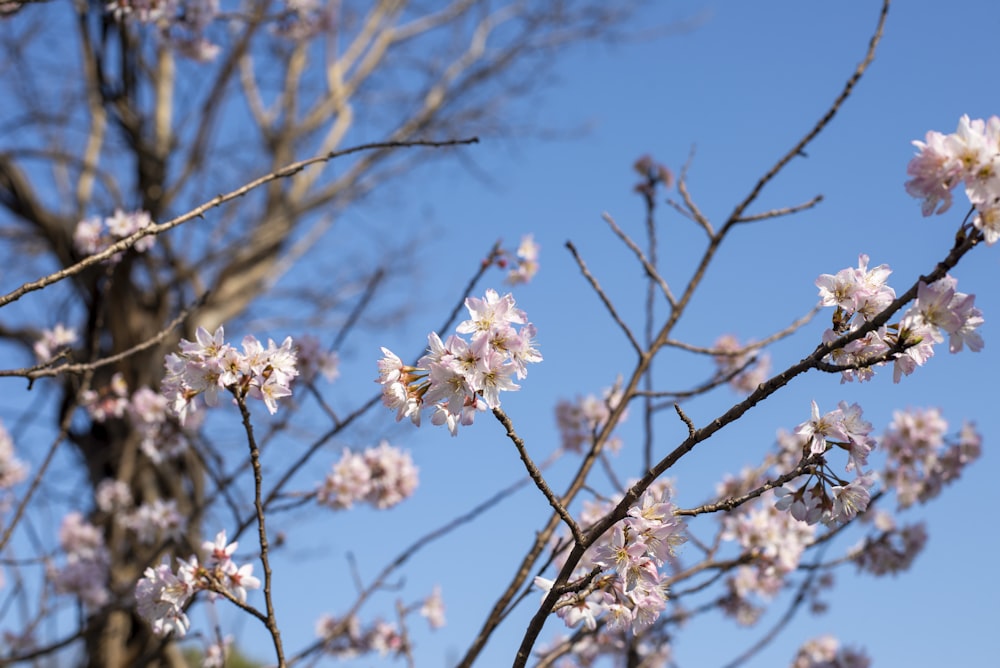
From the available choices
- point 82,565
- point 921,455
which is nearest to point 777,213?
point 921,455

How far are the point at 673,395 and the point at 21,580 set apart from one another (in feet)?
8.01

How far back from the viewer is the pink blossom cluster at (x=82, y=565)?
3.87 m

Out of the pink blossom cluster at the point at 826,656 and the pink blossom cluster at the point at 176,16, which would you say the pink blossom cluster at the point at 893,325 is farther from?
the pink blossom cluster at the point at 826,656

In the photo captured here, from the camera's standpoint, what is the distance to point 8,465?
164 inches

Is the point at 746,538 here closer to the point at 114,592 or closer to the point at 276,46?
the point at 114,592

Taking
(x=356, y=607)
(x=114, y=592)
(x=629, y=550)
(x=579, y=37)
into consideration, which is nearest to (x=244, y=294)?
(x=114, y=592)

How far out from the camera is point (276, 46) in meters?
7.50

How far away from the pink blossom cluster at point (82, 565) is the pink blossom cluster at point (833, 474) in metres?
3.28

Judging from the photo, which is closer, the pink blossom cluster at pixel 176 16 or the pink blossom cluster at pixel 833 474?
the pink blossom cluster at pixel 833 474

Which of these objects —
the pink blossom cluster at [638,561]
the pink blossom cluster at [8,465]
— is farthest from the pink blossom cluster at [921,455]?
the pink blossom cluster at [8,465]

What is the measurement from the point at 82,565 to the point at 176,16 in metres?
2.44

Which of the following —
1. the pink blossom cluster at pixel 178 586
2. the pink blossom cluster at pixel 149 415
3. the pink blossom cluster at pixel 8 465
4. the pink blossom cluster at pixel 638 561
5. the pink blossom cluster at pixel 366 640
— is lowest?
the pink blossom cluster at pixel 638 561

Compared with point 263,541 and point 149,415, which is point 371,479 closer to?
point 149,415

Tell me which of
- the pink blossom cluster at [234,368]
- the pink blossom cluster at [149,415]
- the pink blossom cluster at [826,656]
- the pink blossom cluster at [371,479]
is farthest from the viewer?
the pink blossom cluster at [826,656]
